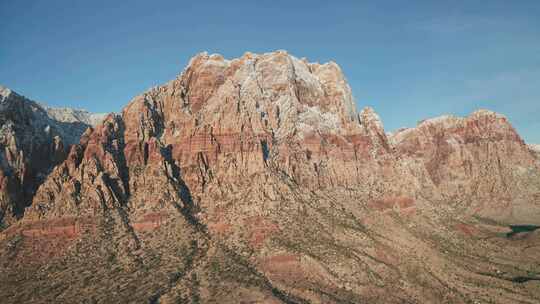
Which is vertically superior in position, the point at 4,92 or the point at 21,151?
the point at 4,92

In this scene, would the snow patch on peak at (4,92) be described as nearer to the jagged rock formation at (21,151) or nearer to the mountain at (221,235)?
the jagged rock formation at (21,151)

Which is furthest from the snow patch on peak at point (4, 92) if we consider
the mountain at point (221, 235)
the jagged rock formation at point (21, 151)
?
the mountain at point (221, 235)

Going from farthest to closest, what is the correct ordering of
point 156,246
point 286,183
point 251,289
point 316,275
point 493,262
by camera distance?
1. point 286,183
2. point 493,262
3. point 156,246
4. point 316,275
5. point 251,289

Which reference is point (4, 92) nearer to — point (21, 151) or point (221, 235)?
point (21, 151)

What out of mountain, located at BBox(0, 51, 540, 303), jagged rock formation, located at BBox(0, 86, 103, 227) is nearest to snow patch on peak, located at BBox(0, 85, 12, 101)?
jagged rock formation, located at BBox(0, 86, 103, 227)

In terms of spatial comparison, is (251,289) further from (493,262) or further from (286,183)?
(493,262)

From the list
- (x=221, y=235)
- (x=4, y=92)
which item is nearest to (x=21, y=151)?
(x=4, y=92)

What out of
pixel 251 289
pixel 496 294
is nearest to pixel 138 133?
pixel 251 289

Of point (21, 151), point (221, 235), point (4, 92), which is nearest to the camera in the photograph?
point (221, 235)

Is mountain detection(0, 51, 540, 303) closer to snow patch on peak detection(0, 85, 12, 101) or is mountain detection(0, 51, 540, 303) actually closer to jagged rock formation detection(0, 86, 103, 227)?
jagged rock formation detection(0, 86, 103, 227)
